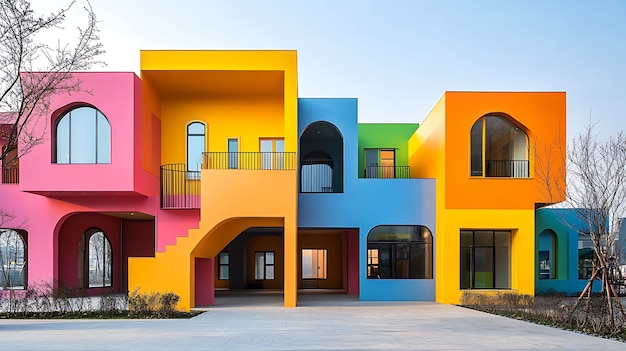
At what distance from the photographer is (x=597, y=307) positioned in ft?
43.4

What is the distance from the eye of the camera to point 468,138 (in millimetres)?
19266

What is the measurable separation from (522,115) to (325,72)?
30.8 ft

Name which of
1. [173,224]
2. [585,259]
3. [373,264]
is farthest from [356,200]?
[585,259]

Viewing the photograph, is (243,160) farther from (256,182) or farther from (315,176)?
(315,176)

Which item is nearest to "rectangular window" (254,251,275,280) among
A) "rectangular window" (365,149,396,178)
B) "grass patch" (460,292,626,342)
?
"rectangular window" (365,149,396,178)

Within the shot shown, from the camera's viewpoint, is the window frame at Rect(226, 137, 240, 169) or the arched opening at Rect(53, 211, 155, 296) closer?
the window frame at Rect(226, 137, 240, 169)

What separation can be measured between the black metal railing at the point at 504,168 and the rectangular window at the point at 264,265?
1446 centimetres

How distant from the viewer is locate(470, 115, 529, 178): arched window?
1955 cm

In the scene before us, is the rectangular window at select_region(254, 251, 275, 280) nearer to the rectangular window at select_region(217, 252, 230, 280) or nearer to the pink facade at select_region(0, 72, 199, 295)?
the rectangular window at select_region(217, 252, 230, 280)

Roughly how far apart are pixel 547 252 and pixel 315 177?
10894 millimetres

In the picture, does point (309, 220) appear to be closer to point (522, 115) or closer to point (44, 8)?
point (522, 115)

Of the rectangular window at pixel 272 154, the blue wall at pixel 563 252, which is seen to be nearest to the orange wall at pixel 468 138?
the blue wall at pixel 563 252

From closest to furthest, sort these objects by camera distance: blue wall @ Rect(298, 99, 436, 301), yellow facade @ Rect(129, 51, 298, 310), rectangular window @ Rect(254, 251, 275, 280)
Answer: yellow facade @ Rect(129, 51, 298, 310) → blue wall @ Rect(298, 99, 436, 301) → rectangular window @ Rect(254, 251, 275, 280)

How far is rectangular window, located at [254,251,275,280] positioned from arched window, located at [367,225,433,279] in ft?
35.6
